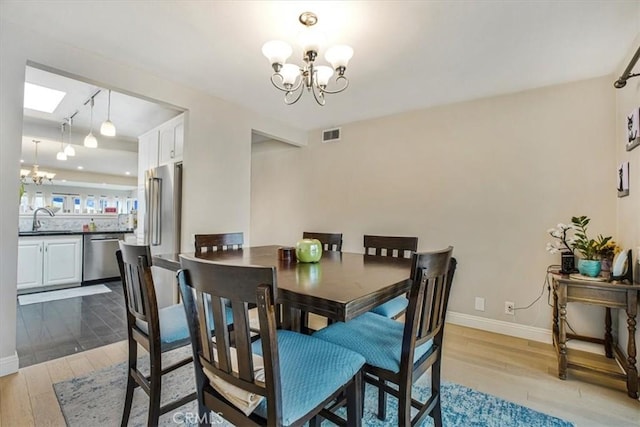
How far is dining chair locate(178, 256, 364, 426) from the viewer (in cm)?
86

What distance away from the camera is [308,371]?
1087mm

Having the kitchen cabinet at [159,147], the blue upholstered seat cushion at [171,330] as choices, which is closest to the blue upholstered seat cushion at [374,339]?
the blue upholstered seat cushion at [171,330]

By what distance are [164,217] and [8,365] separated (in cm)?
171

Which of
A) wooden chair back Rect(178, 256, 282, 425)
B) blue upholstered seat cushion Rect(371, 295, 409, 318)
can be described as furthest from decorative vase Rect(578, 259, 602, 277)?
wooden chair back Rect(178, 256, 282, 425)

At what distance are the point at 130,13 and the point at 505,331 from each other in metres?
4.12

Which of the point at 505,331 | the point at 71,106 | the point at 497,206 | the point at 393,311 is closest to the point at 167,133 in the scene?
the point at 71,106

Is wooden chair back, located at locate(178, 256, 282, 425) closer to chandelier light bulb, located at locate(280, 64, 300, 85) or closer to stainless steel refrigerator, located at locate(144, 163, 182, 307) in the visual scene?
chandelier light bulb, located at locate(280, 64, 300, 85)

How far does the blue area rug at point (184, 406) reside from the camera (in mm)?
1659

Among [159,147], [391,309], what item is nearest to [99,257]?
[159,147]

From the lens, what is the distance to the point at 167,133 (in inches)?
147

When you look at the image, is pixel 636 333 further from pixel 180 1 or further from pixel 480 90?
pixel 180 1

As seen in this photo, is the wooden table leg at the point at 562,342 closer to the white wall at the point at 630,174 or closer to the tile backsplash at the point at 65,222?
the white wall at the point at 630,174

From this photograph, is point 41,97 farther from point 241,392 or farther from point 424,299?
point 424,299

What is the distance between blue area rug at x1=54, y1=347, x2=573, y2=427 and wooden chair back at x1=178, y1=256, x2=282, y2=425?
0.91m
